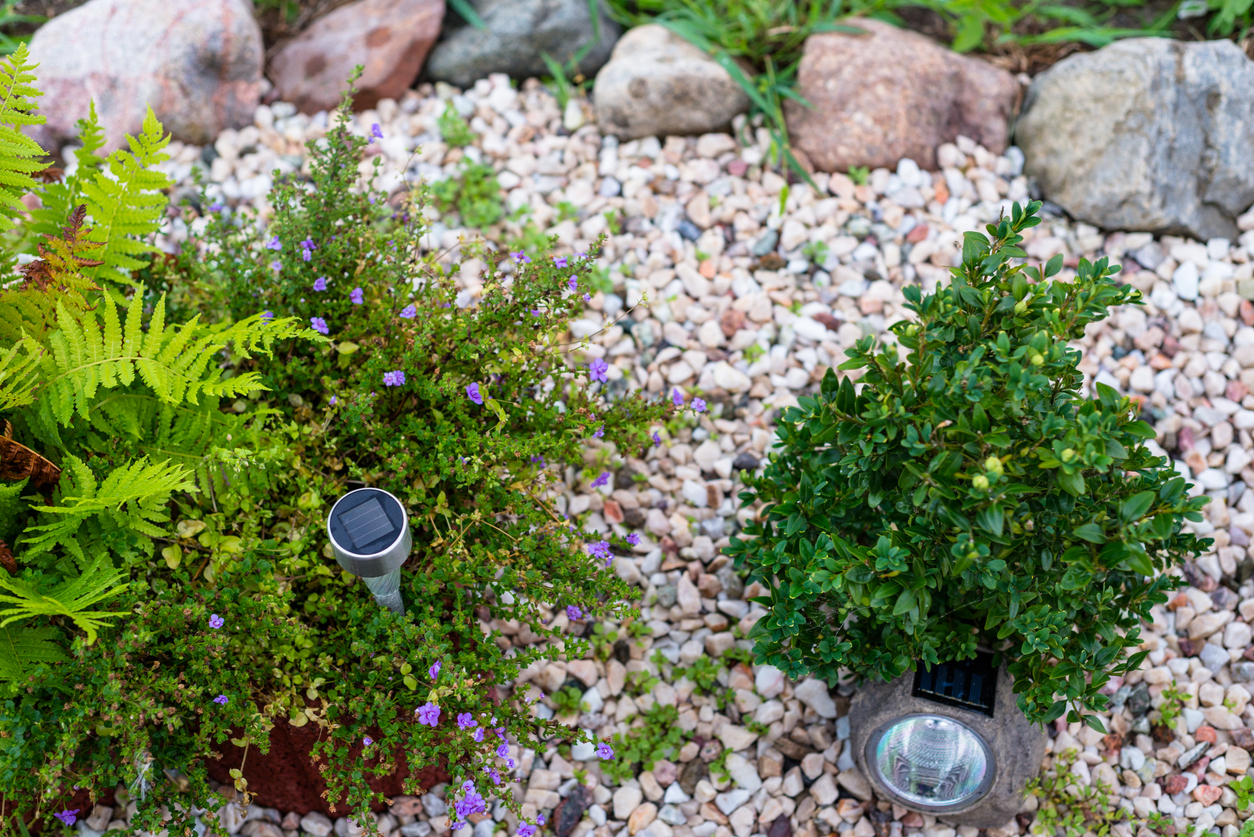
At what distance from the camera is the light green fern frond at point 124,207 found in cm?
231

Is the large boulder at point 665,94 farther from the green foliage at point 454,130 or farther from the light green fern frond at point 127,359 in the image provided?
the light green fern frond at point 127,359

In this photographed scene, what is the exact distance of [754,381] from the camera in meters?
3.18

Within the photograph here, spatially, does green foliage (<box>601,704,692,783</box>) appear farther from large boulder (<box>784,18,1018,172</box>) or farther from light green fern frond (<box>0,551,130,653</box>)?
large boulder (<box>784,18,1018,172</box>)

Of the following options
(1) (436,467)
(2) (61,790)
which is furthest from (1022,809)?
(2) (61,790)

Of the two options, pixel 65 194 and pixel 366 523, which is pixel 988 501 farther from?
pixel 65 194

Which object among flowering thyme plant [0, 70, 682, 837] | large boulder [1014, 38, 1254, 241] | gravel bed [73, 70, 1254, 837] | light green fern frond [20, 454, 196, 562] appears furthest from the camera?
large boulder [1014, 38, 1254, 241]

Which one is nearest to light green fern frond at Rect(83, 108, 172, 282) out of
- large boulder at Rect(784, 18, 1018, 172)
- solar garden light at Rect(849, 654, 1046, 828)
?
solar garden light at Rect(849, 654, 1046, 828)

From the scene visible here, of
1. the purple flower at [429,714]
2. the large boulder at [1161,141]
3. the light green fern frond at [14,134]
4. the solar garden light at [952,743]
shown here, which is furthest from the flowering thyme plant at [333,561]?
the large boulder at [1161,141]

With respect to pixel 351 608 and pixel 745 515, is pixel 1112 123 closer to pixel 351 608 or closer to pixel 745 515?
pixel 745 515

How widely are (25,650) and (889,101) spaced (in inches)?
131

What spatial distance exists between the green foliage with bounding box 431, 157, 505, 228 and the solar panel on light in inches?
71.5

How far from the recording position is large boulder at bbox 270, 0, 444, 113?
3.82 metres

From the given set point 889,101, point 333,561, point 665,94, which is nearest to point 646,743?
point 333,561

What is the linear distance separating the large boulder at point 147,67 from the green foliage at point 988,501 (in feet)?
9.45
